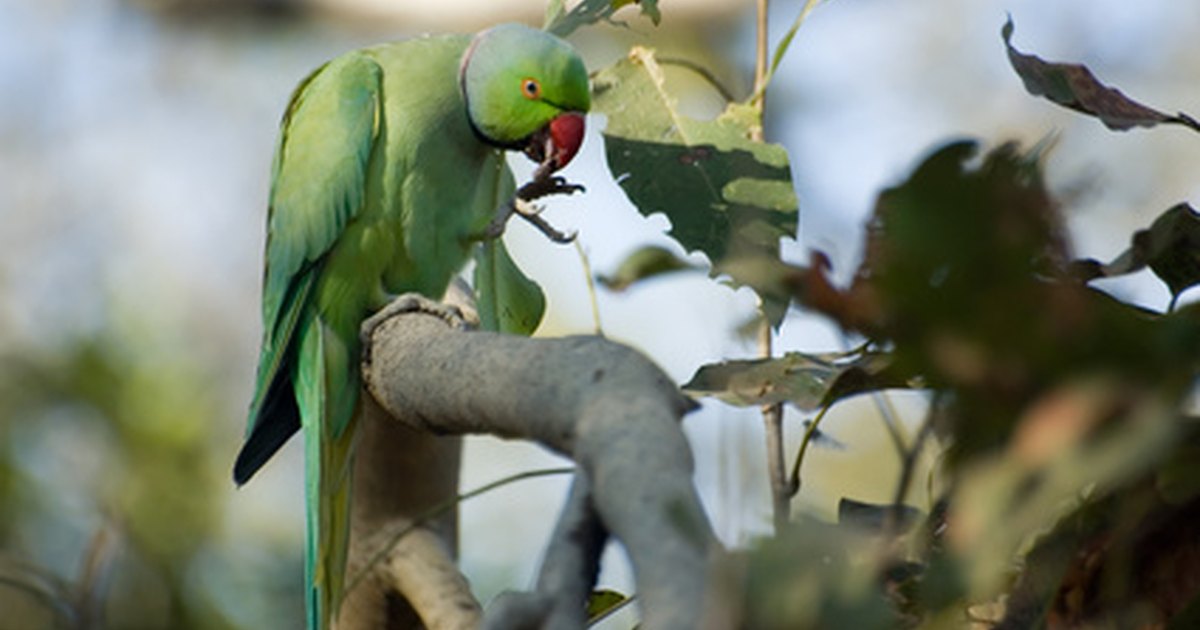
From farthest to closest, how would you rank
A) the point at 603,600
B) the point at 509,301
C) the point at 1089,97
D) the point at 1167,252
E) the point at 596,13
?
the point at 509,301 < the point at 596,13 < the point at 603,600 < the point at 1089,97 < the point at 1167,252

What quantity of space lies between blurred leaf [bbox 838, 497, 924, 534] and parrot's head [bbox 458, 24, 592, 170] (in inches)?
43.2

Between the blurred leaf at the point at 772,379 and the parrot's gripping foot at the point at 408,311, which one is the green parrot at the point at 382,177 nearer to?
the parrot's gripping foot at the point at 408,311

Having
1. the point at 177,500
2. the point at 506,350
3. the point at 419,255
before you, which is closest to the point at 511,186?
the point at 419,255

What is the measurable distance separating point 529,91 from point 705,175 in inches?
30.1

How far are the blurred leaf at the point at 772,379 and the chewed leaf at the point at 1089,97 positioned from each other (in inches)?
9.9

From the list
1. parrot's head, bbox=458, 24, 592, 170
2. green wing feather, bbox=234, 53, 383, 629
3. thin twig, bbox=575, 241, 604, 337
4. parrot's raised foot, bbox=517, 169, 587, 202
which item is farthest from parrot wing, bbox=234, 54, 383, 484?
thin twig, bbox=575, 241, 604, 337

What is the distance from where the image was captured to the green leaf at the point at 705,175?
136 centimetres

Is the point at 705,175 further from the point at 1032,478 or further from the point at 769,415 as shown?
the point at 1032,478

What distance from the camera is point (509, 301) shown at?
1919mm

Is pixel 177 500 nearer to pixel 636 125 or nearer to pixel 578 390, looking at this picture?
pixel 636 125

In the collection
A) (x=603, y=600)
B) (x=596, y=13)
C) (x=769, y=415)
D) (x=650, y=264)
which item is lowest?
(x=603, y=600)

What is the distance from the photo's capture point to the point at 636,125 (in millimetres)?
1581

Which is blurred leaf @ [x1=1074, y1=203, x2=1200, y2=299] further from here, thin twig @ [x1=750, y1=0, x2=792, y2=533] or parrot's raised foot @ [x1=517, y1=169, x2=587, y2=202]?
parrot's raised foot @ [x1=517, y1=169, x2=587, y2=202]

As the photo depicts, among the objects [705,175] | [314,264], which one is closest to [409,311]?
[314,264]
